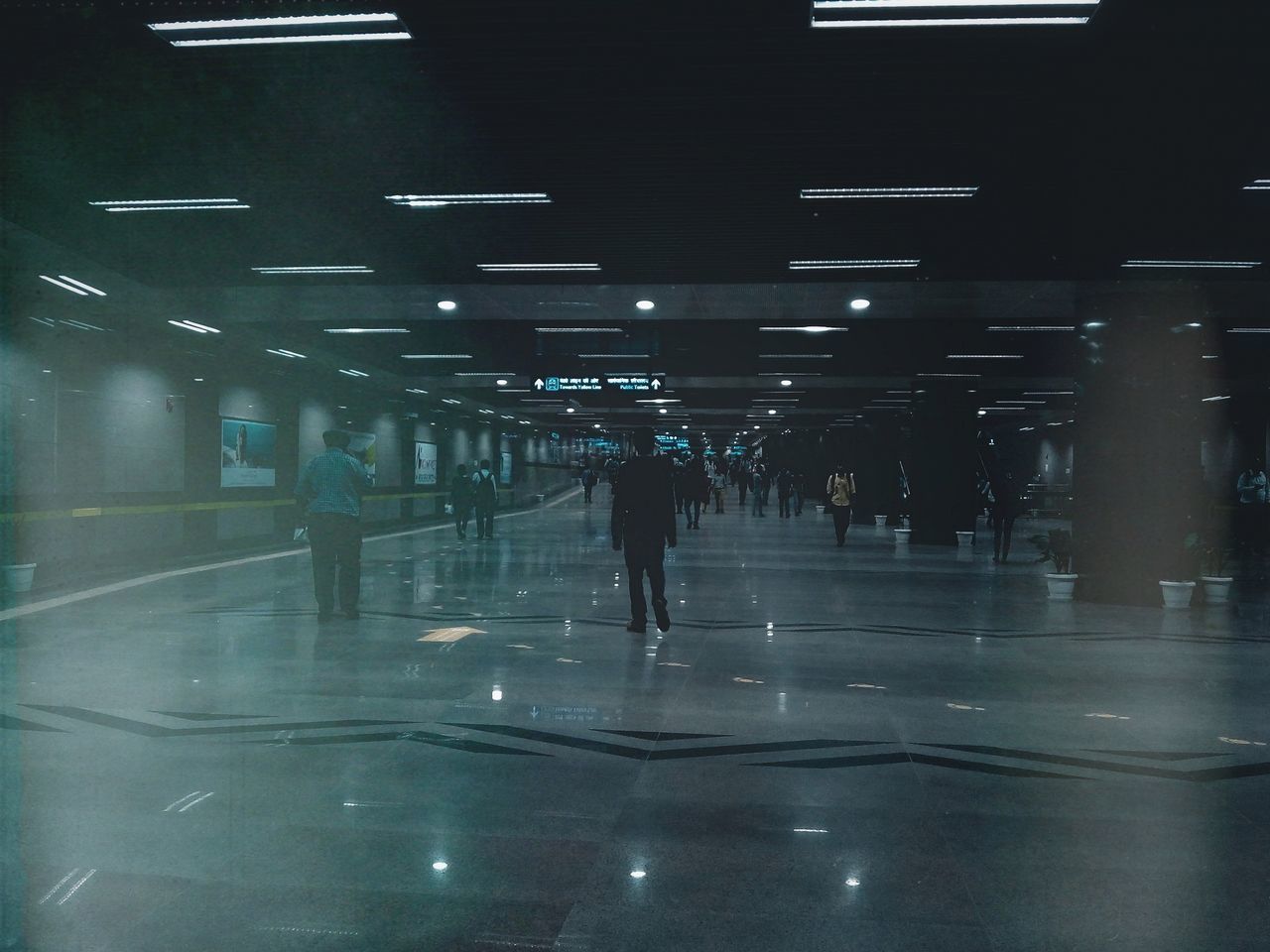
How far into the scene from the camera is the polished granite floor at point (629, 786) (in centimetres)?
352

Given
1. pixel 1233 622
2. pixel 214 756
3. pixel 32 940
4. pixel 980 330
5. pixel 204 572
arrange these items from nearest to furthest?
pixel 32 940
pixel 214 756
pixel 1233 622
pixel 204 572
pixel 980 330

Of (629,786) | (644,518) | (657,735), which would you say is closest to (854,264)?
(644,518)

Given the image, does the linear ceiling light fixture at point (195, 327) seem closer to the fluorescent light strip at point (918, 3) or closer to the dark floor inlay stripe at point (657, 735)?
the dark floor inlay stripe at point (657, 735)

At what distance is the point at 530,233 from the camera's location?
11.4m

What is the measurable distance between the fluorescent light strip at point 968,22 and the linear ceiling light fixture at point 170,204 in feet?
22.0

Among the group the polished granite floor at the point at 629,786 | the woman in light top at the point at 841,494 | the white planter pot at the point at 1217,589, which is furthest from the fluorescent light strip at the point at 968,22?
the woman in light top at the point at 841,494

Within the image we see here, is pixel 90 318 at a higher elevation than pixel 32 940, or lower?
higher

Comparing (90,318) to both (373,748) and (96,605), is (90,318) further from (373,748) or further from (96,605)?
(373,748)

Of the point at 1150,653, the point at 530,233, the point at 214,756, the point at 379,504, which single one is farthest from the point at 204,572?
the point at 379,504

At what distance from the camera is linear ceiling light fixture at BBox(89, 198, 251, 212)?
33.8 ft

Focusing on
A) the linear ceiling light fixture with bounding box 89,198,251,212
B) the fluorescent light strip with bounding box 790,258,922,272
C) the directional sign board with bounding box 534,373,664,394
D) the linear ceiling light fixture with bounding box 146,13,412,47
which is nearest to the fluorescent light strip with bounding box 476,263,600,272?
the fluorescent light strip with bounding box 790,258,922,272

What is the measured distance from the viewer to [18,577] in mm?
12656

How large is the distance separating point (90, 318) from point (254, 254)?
16.2 feet

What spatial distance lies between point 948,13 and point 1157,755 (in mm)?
4309
